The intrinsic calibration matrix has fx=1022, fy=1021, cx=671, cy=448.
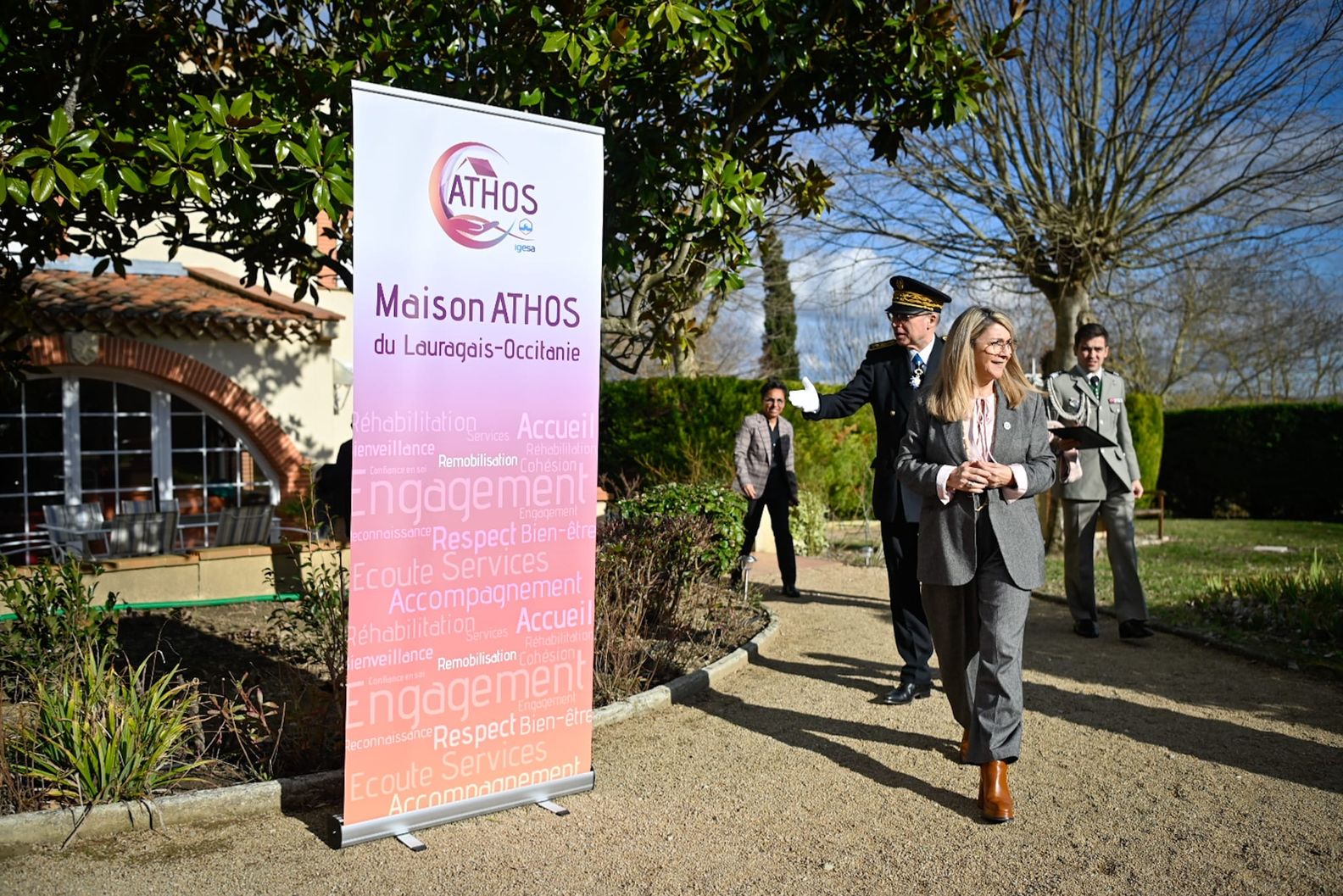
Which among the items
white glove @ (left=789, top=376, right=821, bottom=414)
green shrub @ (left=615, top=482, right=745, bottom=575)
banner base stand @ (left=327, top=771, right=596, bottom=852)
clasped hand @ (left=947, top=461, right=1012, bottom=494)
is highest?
white glove @ (left=789, top=376, right=821, bottom=414)

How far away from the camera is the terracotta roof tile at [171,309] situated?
11421mm

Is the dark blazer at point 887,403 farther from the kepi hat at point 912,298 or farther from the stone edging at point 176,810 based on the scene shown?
the stone edging at point 176,810

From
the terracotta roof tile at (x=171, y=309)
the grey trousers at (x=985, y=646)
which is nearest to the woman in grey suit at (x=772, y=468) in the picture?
the grey trousers at (x=985, y=646)

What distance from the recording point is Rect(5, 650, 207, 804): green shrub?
12.6 ft

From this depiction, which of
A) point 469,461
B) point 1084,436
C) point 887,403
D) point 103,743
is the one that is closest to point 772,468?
point 887,403

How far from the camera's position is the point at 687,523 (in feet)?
23.2

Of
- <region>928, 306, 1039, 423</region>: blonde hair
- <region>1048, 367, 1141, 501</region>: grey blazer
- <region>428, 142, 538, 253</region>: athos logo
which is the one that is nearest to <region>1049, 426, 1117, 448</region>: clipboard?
<region>928, 306, 1039, 423</region>: blonde hair

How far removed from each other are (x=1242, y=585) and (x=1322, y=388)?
99.8ft

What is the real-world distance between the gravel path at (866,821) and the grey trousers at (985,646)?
33cm

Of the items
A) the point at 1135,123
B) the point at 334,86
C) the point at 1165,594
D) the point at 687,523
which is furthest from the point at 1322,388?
the point at 334,86

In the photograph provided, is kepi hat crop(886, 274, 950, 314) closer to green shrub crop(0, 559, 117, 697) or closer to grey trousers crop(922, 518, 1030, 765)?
grey trousers crop(922, 518, 1030, 765)

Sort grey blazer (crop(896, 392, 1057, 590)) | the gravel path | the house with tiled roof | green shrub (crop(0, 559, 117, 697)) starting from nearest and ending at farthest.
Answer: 1. the gravel path
2. grey blazer (crop(896, 392, 1057, 590))
3. green shrub (crop(0, 559, 117, 697))
4. the house with tiled roof

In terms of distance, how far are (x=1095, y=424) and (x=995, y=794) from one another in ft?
12.8

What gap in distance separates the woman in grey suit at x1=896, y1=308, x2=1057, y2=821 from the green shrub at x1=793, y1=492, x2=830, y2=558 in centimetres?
789
